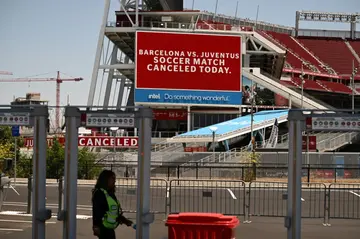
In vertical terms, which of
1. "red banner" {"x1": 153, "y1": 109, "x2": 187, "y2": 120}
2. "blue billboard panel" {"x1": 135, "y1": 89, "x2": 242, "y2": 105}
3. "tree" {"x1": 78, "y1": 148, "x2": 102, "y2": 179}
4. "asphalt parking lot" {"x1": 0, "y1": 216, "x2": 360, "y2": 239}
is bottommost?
"asphalt parking lot" {"x1": 0, "y1": 216, "x2": 360, "y2": 239}

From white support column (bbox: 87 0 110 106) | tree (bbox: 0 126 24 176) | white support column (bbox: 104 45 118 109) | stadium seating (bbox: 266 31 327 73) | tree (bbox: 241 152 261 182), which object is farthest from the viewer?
stadium seating (bbox: 266 31 327 73)

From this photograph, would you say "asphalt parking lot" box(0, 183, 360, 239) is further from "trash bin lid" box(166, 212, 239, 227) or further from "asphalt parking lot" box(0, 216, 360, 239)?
"trash bin lid" box(166, 212, 239, 227)

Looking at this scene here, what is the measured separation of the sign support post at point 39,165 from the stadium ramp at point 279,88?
67.1m

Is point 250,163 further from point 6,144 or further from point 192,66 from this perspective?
point 192,66

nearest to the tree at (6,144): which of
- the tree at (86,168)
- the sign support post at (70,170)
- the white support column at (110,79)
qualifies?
the tree at (86,168)

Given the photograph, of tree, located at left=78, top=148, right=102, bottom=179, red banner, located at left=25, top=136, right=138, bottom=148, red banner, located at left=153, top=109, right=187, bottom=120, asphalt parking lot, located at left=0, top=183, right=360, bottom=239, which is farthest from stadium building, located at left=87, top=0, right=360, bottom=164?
asphalt parking lot, located at left=0, top=183, right=360, bottom=239

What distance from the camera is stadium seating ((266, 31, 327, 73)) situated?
3770 inches

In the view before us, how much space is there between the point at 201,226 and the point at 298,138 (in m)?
2.16

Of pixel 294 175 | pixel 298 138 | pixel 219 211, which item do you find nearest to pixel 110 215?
pixel 294 175

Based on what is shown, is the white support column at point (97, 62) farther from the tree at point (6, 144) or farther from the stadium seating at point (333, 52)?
the stadium seating at point (333, 52)

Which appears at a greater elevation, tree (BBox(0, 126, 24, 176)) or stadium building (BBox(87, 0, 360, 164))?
stadium building (BBox(87, 0, 360, 164))

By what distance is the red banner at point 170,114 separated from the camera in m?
77.8

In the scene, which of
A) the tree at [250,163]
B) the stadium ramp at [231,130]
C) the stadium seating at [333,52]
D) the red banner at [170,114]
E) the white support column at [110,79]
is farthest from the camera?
the stadium seating at [333,52]

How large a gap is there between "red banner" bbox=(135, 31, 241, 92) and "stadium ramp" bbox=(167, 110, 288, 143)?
4730 millimetres
